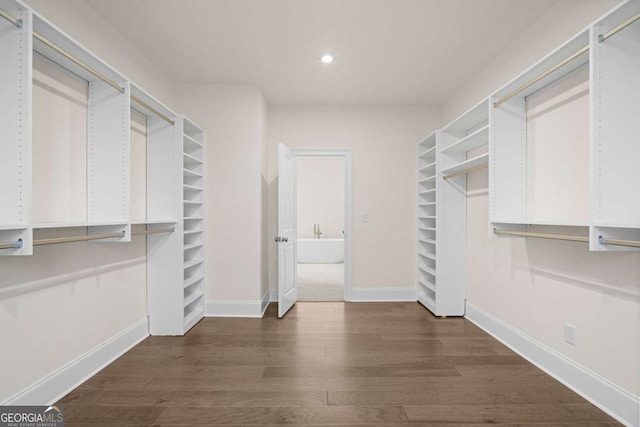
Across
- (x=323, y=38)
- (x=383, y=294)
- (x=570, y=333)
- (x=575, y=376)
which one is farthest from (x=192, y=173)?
(x=575, y=376)

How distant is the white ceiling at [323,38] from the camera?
231 centimetres

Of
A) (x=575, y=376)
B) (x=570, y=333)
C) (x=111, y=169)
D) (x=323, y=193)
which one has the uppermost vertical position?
(x=323, y=193)

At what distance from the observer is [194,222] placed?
141 inches

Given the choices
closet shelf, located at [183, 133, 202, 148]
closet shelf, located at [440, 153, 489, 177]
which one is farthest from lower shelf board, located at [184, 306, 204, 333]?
closet shelf, located at [440, 153, 489, 177]

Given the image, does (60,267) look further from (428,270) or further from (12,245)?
(428,270)

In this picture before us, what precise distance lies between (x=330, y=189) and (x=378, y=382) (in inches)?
259

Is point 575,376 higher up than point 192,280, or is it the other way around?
point 192,280

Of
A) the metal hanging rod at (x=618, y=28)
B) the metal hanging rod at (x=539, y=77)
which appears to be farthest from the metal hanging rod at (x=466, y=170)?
the metal hanging rod at (x=618, y=28)

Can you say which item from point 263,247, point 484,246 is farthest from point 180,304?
point 484,246

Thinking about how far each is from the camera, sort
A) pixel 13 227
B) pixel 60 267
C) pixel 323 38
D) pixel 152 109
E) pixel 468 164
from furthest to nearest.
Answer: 1. pixel 468 164
2. pixel 323 38
3. pixel 152 109
4. pixel 60 267
5. pixel 13 227

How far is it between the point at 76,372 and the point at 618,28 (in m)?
3.65

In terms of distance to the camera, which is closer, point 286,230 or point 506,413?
point 506,413

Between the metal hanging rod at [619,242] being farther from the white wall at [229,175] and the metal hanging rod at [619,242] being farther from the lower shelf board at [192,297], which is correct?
the lower shelf board at [192,297]

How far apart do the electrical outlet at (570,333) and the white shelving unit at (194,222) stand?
3.24 metres
